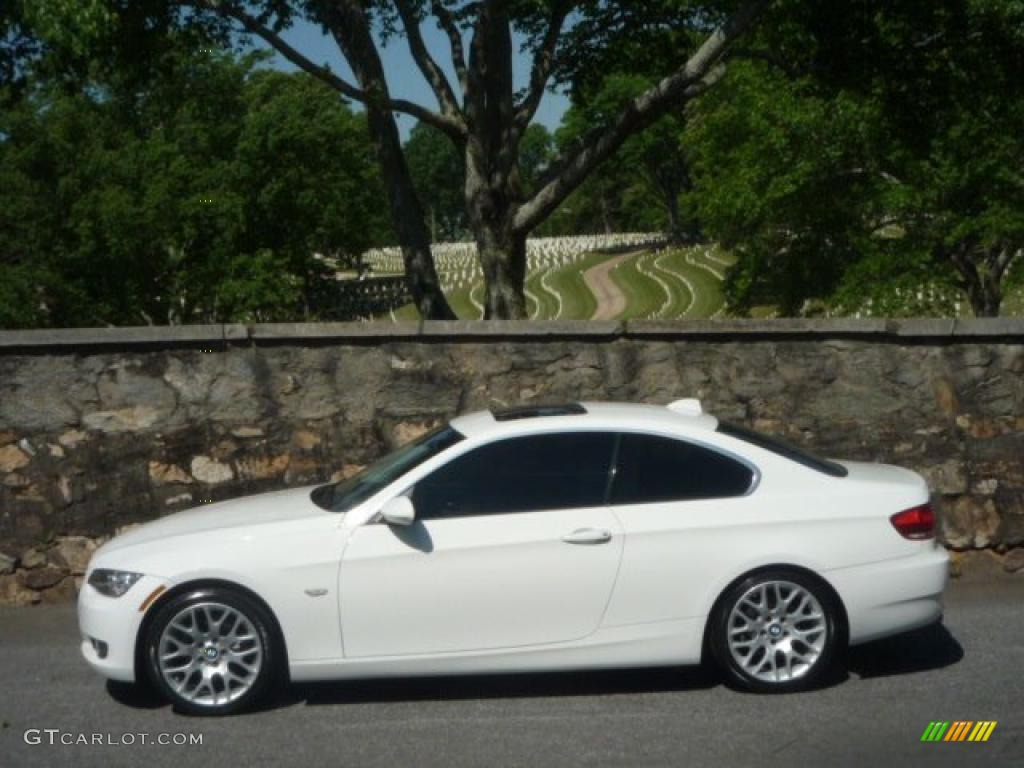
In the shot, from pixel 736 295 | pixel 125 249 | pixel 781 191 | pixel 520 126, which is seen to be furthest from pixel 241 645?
pixel 125 249

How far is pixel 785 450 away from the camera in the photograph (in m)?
7.18

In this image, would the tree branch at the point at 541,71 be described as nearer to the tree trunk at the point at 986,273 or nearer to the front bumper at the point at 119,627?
the front bumper at the point at 119,627

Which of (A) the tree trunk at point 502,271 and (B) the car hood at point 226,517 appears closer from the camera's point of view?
(B) the car hood at point 226,517

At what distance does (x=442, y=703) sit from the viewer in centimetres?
690

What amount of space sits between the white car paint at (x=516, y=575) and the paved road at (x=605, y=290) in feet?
145

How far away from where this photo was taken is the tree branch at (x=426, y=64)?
14.6m

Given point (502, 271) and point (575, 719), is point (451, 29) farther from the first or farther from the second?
point (575, 719)

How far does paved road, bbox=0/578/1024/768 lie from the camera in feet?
19.9

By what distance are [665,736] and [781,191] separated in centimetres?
2440

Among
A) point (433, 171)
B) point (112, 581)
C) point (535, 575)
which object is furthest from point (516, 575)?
point (433, 171)

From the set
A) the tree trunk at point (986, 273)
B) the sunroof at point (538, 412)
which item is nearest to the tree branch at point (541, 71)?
the sunroof at point (538, 412)

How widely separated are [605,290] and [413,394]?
52838 millimetres

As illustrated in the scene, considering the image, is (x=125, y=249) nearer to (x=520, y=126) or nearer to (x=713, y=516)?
(x=520, y=126)

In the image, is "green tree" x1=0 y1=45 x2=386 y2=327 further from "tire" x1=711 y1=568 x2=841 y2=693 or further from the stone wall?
"tire" x1=711 y1=568 x2=841 y2=693
